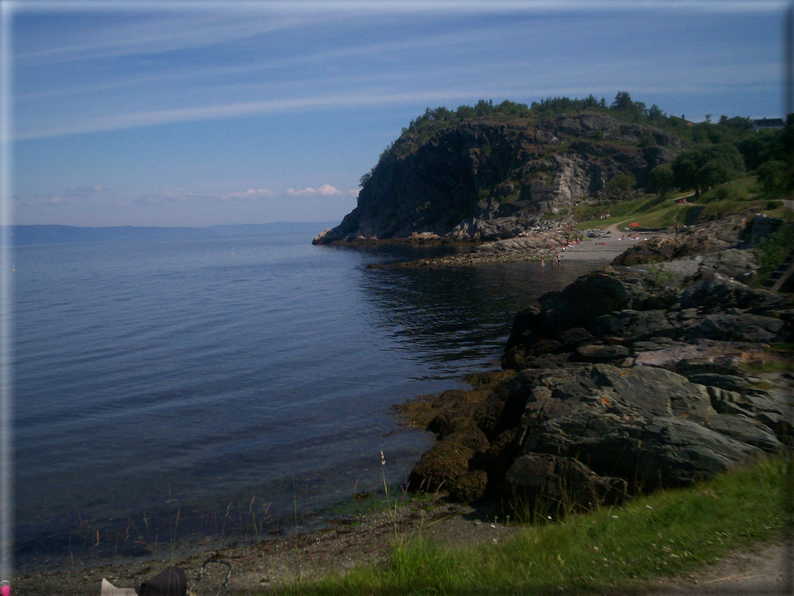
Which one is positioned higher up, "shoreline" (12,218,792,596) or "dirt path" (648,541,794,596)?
"dirt path" (648,541,794,596)

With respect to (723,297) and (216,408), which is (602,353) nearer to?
(723,297)

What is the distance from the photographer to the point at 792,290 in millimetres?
18828

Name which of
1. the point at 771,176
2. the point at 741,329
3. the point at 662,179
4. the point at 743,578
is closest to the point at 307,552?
the point at 743,578

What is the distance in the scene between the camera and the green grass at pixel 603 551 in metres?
5.39

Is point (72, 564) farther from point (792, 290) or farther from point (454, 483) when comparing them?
point (792, 290)

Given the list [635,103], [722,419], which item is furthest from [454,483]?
[635,103]

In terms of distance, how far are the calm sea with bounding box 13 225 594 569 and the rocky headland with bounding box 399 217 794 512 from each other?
2.18m

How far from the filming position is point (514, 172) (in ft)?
413

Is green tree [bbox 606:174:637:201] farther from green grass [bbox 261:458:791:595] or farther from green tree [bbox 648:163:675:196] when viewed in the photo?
green grass [bbox 261:458:791:595]

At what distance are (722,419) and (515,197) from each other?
379 feet

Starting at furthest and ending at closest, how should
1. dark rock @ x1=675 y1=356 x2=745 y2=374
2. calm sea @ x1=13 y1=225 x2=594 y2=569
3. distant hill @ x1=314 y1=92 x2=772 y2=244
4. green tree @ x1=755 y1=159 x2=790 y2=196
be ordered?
distant hill @ x1=314 y1=92 x2=772 y2=244, green tree @ x1=755 y1=159 x2=790 y2=196, calm sea @ x1=13 y1=225 x2=594 y2=569, dark rock @ x1=675 y1=356 x2=745 y2=374

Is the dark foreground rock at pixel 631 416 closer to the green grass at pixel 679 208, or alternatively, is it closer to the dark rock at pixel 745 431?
the dark rock at pixel 745 431

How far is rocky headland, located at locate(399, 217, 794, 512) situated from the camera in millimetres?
8602

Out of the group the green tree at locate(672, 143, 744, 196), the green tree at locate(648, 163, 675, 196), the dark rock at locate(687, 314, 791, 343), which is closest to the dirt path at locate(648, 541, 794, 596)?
the dark rock at locate(687, 314, 791, 343)
